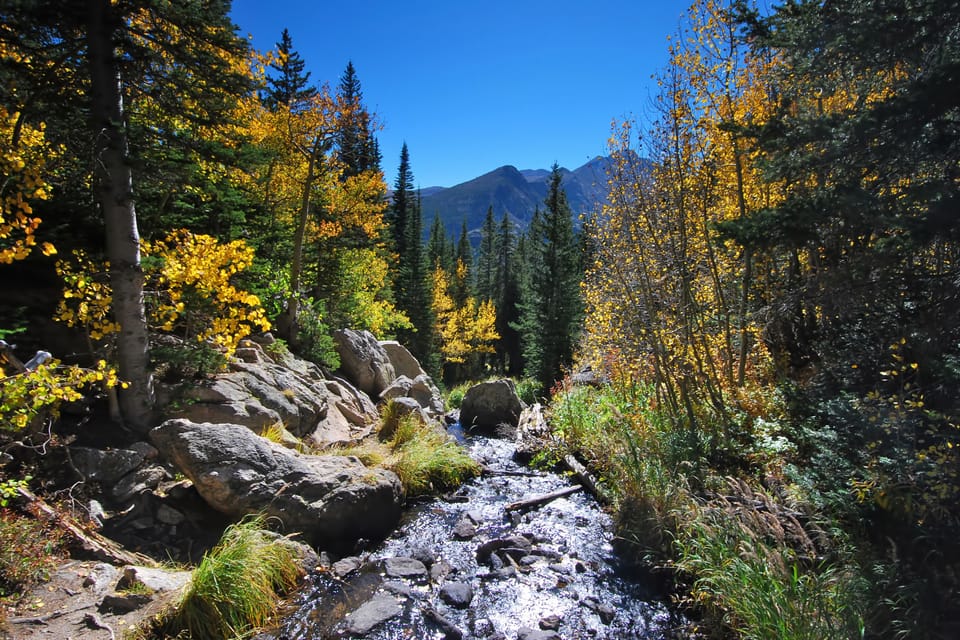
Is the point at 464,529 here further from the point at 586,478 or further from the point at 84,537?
the point at 84,537

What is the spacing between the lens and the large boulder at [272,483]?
5.50m

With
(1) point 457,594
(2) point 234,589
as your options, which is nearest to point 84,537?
(2) point 234,589

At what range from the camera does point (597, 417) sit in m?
9.99

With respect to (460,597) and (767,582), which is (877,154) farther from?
(460,597)

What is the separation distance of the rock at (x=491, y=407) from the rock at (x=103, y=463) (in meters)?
9.80

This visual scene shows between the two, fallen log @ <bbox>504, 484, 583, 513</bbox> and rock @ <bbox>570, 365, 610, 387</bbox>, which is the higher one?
rock @ <bbox>570, 365, 610, 387</bbox>

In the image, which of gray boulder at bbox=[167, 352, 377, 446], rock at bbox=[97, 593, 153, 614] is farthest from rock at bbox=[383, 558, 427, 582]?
gray boulder at bbox=[167, 352, 377, 446]

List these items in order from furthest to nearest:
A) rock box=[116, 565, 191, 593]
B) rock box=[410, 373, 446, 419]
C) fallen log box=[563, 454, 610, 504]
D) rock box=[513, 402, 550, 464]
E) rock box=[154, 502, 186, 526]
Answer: rock box=[410, 373, 446, 419] → rock box=[513, 402, 550, 464] → fallen log box=[563, 454, 610, 504] → rock box=[154, 502, 186, 526] → rock box=[116, 565, 191, 593]

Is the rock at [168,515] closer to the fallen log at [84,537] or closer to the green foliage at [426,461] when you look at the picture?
the fallen log at [84,537]

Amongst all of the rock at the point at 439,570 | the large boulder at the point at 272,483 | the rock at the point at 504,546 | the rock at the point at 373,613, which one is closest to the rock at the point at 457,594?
the rock at the point at 439,570

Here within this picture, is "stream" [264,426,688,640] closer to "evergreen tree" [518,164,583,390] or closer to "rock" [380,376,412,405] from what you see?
"rock" [380,376,412,405]

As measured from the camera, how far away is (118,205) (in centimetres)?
586

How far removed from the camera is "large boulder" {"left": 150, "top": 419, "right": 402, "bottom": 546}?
550 centimetres

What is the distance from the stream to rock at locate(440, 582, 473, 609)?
12 millimetres
